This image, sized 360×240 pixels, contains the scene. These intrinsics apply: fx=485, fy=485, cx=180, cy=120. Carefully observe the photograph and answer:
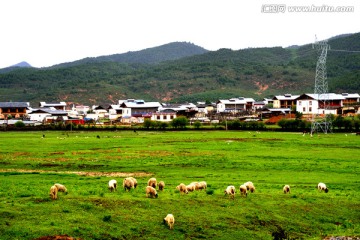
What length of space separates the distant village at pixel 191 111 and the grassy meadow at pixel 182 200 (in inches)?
3210

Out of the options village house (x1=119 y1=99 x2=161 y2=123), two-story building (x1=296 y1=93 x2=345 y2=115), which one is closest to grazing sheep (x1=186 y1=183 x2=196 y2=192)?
two-story building (x1=296 y1=93 x2=345 y2=115)

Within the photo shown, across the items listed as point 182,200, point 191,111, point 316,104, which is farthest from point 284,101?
point 182,200

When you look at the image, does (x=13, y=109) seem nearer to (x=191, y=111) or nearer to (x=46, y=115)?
(x=46, y=115)

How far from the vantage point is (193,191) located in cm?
2777

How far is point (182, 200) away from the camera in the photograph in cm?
2439

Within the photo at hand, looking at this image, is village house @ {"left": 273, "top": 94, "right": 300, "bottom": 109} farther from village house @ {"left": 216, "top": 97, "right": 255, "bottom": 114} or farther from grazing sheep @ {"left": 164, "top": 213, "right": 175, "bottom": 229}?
grazing sheep @ {"left": 164, "top": 213, "right": 175, "bottom": 229}

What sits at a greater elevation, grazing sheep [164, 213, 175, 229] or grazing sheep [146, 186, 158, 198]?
grazing sheep [146, 186, 158, 198]

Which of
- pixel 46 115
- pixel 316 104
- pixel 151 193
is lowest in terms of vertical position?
pixel 151 193

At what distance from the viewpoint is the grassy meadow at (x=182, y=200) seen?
20.1 metres

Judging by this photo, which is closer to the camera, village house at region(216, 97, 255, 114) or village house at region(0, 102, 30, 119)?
village house at region(0, 102, 30, 119)

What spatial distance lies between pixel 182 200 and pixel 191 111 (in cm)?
12096

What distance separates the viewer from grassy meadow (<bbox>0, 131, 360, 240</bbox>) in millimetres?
20141

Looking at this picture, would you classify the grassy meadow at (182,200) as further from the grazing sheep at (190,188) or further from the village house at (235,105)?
the village house at (235,105)

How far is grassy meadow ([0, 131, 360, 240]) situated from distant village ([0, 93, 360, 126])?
8155 centimetres
